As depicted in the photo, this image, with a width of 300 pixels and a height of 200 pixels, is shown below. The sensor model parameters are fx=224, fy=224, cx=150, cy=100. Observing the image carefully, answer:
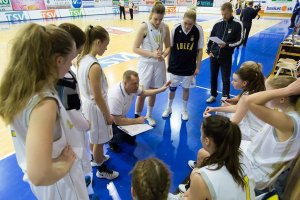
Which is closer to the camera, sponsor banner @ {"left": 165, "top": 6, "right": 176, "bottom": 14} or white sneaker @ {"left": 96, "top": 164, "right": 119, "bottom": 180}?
white sneaker @ {"left": 96, "top": 164, "right": 119, "bottom": 180}

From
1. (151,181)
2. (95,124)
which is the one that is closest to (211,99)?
(95,124)

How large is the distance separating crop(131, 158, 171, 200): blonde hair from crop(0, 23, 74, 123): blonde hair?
2.24ft

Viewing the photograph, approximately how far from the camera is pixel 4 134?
3521 mm

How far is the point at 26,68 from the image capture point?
1063 mm

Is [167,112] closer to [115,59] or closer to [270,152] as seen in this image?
[270,152]

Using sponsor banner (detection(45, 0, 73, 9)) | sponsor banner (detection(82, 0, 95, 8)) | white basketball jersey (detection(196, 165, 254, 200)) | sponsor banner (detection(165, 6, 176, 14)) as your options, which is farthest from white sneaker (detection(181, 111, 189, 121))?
sponsor banner (detection(165, 6, 176, 14))

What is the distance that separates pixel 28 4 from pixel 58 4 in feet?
7.62

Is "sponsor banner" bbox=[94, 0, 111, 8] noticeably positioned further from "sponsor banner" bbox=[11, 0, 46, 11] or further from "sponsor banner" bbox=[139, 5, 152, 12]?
"sponsor banner" bbox=[11, 0, 46, 11]

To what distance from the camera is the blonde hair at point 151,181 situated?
1209mm

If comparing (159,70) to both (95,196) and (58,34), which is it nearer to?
(95,196)

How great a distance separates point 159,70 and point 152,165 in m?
2.49

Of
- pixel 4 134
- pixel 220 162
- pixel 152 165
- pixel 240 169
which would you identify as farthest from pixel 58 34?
pixel 4 134

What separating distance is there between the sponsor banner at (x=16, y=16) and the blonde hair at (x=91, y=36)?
15929mm

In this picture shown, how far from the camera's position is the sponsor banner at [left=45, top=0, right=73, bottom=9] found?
55.7 feet
